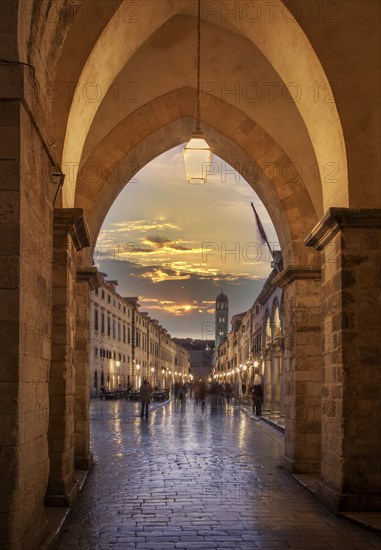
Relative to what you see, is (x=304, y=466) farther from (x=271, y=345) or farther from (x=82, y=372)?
(x=271, y=345)

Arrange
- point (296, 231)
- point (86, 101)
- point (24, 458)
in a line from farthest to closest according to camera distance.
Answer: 1. point (296, 231)
2. point (86, 101)
3. point (24, 458)

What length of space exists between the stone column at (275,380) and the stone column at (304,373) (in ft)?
49.6

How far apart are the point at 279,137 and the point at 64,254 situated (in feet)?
17.9

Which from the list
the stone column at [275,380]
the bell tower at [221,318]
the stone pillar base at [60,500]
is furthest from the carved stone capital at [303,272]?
the bell tower at [221,318]

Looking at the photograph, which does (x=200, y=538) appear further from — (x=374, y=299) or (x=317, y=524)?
(x=374, y=299)

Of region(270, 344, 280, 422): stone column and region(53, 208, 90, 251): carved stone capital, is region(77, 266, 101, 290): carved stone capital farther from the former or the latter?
region(270, 344, 280, 422): stone column

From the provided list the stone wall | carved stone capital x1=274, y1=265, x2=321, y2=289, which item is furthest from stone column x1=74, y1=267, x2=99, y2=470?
the stone wall

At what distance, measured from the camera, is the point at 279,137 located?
42.5 ft

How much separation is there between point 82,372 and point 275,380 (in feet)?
60.2

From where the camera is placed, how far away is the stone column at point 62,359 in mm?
8797

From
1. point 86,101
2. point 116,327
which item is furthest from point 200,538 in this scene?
point 116,327

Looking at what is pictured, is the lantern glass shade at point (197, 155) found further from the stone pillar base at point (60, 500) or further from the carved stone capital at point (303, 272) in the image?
the stone pillar base at point (60, 500)

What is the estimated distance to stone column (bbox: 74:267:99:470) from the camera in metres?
11.7

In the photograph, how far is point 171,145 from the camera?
47.5ft
